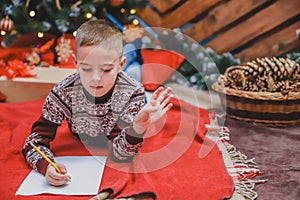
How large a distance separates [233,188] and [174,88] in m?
1.01

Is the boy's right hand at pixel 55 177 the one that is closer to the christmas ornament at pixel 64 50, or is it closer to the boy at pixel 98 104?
the boy at pixel 98 104

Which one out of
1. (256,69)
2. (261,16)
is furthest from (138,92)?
(261,16)

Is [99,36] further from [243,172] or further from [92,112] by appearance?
[243,172]

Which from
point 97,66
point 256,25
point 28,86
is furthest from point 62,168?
point 256,25

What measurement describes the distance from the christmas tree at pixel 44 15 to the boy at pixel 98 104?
797 mm

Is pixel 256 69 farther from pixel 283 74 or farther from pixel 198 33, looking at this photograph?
pixel 198 33

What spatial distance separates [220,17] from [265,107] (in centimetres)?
85

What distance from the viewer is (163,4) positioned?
2488 mm

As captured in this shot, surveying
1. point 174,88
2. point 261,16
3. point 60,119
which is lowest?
point 174,88

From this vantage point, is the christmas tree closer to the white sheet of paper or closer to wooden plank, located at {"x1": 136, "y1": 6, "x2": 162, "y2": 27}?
wooden plank, located at {"x1": 136, "y1": 6, "x2": 162, "y2": 27}

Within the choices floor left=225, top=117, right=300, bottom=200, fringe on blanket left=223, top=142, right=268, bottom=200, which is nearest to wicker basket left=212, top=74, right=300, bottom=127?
Result: floor left=225, top=117, right=300, bottom=200

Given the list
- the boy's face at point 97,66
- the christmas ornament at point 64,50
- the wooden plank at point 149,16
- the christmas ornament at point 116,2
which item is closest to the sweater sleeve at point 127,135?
the boy's face at point 97,66

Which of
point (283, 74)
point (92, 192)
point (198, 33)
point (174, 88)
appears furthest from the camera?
point (198, 33)

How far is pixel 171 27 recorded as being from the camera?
8.30 feet
